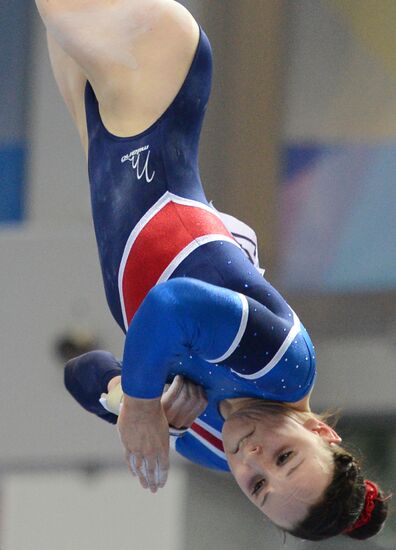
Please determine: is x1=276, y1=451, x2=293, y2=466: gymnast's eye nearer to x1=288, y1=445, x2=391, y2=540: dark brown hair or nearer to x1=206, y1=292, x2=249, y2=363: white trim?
x1=288, y1=445, x2=391, y2=540: dark brown hair

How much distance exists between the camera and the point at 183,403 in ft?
6.48

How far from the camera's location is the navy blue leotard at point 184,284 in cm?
178

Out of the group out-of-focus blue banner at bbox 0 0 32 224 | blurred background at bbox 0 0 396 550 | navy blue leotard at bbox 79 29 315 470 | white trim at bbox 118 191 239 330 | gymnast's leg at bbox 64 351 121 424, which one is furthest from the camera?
out-of-focus blue banner at bbox 0 0 32 224

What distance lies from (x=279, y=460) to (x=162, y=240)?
419 millimetres

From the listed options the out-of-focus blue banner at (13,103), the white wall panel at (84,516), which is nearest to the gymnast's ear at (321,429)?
the out-of-focus blue banner at (13,103)

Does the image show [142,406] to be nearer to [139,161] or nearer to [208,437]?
[208,437]

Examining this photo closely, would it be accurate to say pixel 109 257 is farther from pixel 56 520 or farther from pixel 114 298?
pixel 56 520

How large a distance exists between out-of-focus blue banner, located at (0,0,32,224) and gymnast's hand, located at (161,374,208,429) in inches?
99.4

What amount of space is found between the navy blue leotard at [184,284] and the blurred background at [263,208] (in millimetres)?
1987

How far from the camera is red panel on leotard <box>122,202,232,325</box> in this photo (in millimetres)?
1986

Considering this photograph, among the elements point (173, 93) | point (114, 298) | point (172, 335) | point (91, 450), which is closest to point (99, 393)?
point (114, 298)

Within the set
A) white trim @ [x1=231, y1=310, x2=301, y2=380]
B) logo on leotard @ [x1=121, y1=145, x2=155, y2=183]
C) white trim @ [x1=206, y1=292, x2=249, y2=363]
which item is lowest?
white trim @ [x1=231, y1=310, x2=301, y2=380]

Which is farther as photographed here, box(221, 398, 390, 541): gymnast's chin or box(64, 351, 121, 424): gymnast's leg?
box(64, 351, 121, 424): gymnast's leg

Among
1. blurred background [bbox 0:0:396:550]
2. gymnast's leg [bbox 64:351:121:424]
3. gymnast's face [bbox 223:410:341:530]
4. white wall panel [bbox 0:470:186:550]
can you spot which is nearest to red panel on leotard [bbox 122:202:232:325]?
gymnast's leg [bbox 64:351:121:424]
